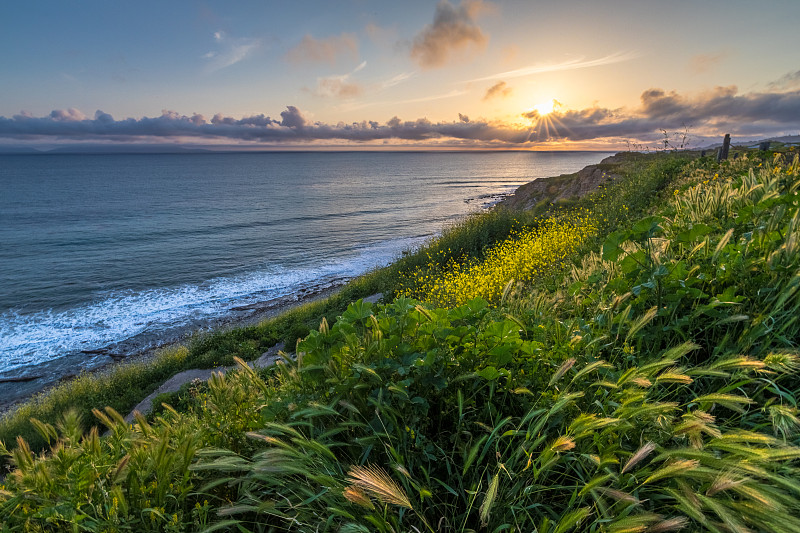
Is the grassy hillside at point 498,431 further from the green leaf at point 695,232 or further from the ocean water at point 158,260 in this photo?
the ocean water at point 158,260

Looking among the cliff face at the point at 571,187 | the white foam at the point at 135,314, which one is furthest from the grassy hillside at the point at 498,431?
the cliff face at the point at 571,187

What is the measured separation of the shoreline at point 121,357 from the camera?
15836 mm

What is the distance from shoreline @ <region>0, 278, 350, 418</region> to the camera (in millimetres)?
15836

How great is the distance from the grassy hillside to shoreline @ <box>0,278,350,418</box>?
1712 centimetres

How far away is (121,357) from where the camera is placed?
723 inches

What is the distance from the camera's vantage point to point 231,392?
274 centimetres

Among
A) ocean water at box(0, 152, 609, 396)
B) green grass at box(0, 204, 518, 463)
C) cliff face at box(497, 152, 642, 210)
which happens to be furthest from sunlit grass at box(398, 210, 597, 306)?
cliff face at box(497, 152, 642, 210)

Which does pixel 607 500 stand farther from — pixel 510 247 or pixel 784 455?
pixel 510 247

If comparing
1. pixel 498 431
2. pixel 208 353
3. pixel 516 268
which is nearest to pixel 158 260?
pixel 208 353

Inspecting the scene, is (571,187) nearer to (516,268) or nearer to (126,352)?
(516,268)

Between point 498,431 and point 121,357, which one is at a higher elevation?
point 498,431

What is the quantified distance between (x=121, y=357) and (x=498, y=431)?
21.7 m

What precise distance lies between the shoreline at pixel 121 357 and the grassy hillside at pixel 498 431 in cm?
1712

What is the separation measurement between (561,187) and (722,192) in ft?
143
